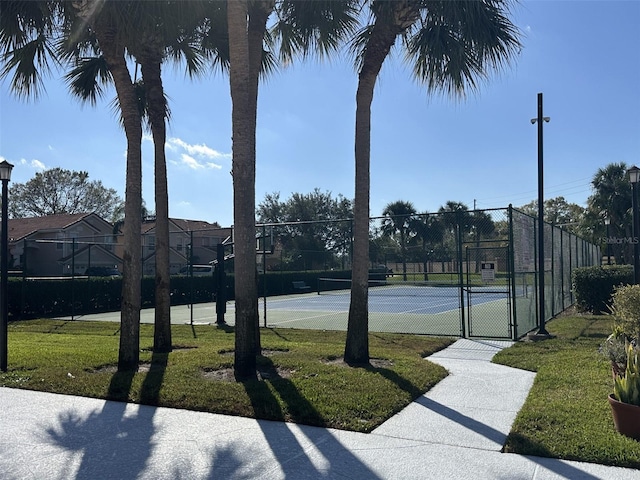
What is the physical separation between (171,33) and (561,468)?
8.51m

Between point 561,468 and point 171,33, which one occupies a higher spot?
point 171,33

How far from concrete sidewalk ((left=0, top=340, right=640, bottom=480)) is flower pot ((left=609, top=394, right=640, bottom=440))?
74cm

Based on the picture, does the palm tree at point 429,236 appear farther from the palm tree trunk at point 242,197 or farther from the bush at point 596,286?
the palm tree trunk at point 242,197

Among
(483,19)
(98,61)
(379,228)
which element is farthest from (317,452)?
(379,228)

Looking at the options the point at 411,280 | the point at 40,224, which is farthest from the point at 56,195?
the point at 411,280

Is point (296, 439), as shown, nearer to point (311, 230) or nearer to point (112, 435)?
point (112, 435)

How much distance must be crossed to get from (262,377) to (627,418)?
4712 mm

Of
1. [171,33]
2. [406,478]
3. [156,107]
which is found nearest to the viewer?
[406,478]

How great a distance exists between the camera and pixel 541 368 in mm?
8406

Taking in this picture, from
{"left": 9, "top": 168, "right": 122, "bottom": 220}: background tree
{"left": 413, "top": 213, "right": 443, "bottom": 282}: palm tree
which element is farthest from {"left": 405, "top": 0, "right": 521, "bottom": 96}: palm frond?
{"left": 9, "top": 168, "right": 122, "bottom": 220}: background tree

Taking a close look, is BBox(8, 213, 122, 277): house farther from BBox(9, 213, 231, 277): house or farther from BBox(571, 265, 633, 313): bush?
BBox(571, 265, 633, 313): bush

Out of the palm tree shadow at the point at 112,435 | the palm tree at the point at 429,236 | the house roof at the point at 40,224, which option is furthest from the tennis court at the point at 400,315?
the house roof at the point at 40,224

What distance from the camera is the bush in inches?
650

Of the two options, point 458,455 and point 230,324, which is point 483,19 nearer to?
point 458,455
